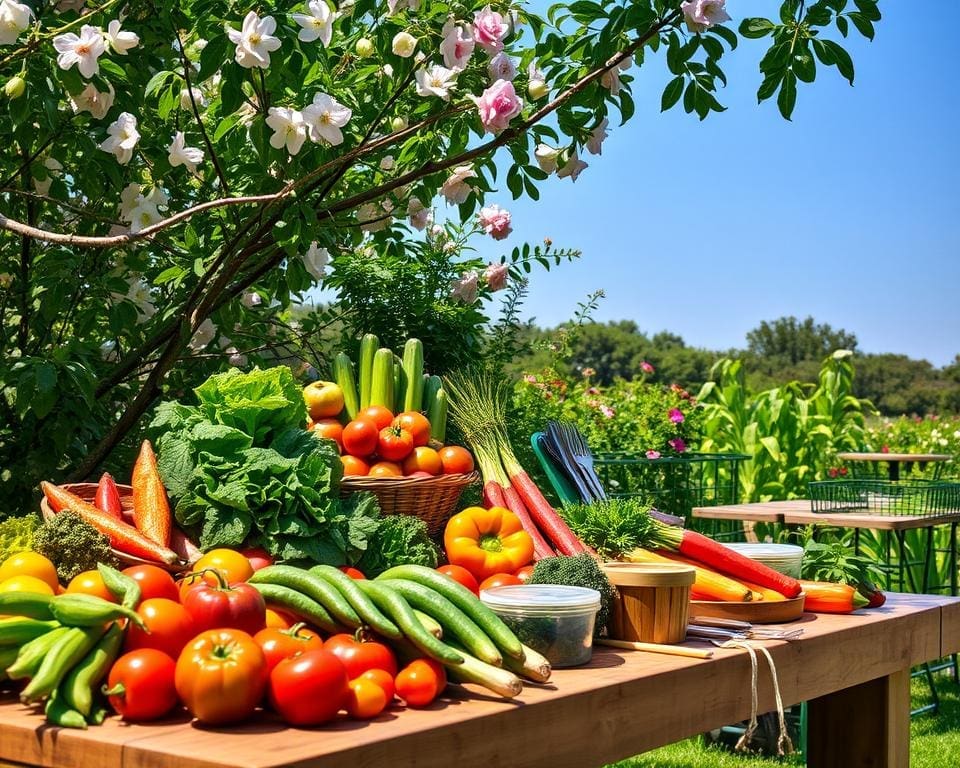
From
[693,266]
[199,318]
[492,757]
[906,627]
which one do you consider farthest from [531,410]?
[693,266]

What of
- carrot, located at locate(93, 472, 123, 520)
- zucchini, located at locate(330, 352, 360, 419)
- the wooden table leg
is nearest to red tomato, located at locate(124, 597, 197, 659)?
carrot, located at locate(93, 472, 123, 520)

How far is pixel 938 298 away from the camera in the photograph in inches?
2990

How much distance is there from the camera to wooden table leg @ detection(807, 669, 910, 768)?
2.86 metres

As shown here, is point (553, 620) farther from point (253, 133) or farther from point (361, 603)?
point (253, 133)

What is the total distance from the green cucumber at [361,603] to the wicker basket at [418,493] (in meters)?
0.56

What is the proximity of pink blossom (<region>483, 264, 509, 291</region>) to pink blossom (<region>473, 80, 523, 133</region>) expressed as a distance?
1241mm

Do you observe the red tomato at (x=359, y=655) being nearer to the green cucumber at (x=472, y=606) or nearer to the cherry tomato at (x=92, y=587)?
the green cucumber at (x=472, y=606)

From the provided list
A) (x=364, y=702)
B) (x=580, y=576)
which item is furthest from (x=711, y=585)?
(x=364, y=702)

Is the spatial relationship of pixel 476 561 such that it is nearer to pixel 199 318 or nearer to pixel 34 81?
pixel 199 318

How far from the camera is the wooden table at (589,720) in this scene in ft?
4.79

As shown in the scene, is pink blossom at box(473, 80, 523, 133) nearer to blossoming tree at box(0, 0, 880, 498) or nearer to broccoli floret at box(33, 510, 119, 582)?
blossoming tree at box(0, 0, 880, 498)

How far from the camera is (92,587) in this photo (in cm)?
178

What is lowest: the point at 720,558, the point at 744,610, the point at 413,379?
the point at 744,610

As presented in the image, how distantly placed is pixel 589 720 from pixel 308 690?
518 mm
